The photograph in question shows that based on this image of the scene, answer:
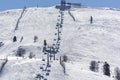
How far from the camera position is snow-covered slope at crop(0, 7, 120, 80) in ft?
302

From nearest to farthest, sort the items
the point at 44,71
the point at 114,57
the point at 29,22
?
the point at 44,71 < the point at 114,57 < the point at 29,22

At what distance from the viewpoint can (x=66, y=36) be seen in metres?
147

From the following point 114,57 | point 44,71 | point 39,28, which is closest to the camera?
point 44,71

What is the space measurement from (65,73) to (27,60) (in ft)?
30.6

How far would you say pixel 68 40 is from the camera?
143375 mm

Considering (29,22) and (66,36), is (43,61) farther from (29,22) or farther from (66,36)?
(29,22)

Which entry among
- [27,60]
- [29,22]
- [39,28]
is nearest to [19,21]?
[29,22]

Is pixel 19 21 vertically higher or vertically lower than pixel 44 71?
higher

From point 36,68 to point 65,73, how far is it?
542 centimetres

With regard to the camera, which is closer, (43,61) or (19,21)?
(43,61)

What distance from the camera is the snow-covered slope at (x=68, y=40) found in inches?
3627

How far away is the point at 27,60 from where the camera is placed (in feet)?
316

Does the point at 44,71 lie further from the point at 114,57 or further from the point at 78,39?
the point at 78,39

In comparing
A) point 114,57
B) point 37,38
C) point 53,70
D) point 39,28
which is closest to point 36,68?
point 53,70
